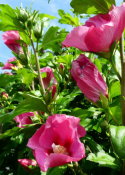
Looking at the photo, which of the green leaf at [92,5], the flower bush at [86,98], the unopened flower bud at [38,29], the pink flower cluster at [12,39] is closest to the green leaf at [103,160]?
the flower bush at [86,98]

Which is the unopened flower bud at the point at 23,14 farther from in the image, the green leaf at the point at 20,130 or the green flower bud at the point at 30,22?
the green leaf at the point at 20,130

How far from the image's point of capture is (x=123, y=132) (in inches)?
21.2

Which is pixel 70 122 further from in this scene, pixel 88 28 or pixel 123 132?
pixel 88 28

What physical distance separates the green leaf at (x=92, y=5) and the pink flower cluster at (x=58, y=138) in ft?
1.35

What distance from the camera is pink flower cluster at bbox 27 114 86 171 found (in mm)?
691

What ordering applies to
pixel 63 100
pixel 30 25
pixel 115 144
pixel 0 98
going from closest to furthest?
pixel 115 144, pixel 63 100, pixel 30 25, pixel 0 98

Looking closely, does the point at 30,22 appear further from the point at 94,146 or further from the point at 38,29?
the point at 94,146

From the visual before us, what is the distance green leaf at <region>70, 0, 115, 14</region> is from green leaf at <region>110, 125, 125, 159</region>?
42 cm

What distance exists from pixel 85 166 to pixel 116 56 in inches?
21.5

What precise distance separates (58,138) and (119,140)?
36cm

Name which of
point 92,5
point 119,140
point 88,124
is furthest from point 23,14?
point 119,140

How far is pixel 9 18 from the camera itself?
1.04 metres

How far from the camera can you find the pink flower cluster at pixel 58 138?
69cm

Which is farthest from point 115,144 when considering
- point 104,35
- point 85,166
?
point 85,166
